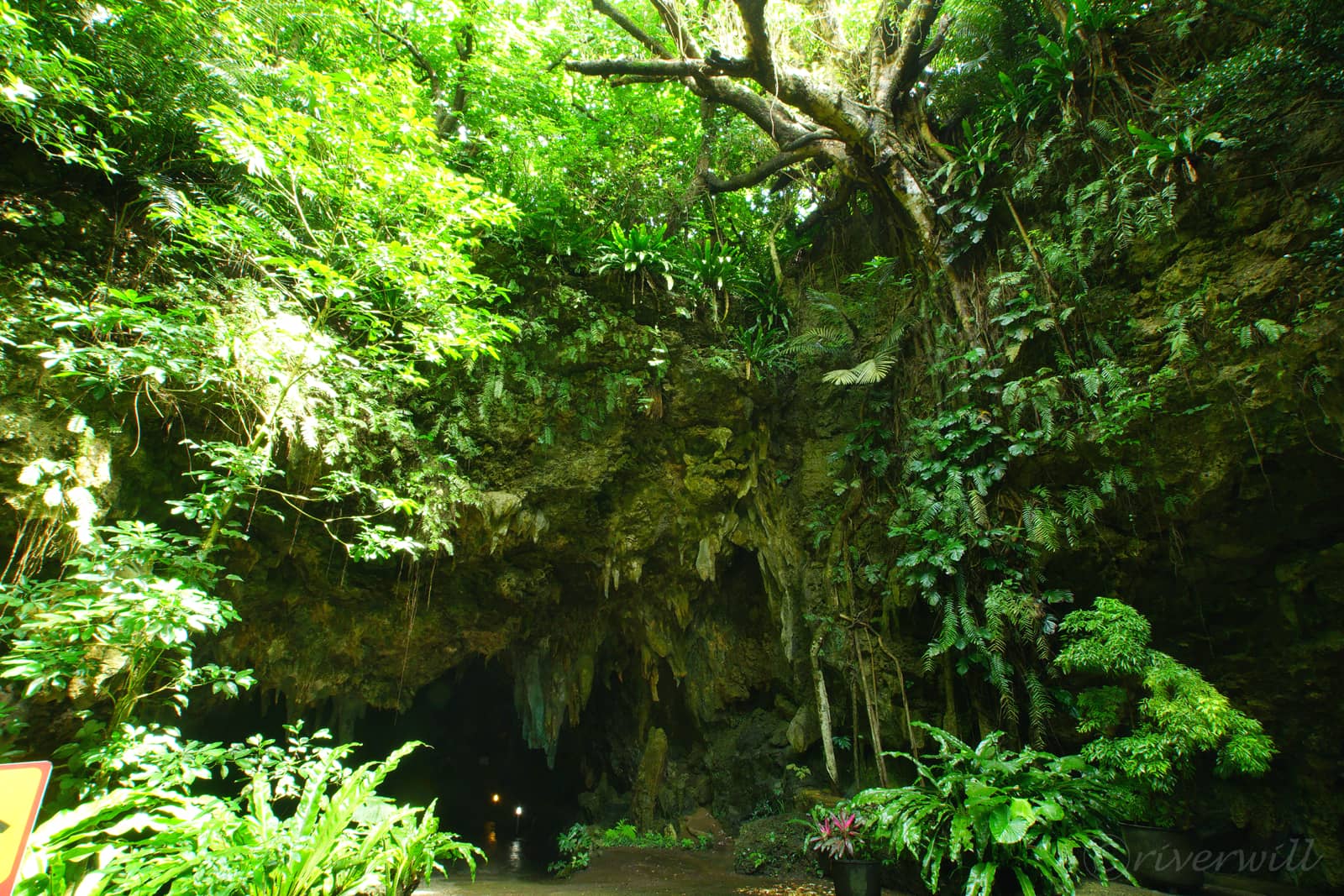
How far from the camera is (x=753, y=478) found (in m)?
6.96

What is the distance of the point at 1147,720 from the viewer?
3674 mm

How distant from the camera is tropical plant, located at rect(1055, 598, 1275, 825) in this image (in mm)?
3262

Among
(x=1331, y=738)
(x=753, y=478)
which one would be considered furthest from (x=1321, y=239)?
(x=753, y=478)

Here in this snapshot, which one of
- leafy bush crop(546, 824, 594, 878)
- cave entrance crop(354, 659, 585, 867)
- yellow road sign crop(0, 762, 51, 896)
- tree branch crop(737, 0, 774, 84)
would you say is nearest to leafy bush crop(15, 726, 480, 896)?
yellow road sign crop(0, 762, 51, 896)

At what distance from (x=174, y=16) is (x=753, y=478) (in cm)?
637

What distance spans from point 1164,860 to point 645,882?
164 inches

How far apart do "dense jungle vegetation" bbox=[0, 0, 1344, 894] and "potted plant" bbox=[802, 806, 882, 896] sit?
0.96ft

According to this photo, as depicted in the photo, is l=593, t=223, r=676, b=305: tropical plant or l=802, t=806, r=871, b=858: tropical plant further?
l=593, t=223, r=676, b=305: tropical plant

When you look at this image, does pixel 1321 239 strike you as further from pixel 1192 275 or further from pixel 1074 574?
pixel 1074 574

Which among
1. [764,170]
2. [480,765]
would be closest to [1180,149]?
[764,170]

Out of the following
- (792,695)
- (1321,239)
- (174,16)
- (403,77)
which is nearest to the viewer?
(1321,239)

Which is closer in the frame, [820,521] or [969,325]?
[969,325]

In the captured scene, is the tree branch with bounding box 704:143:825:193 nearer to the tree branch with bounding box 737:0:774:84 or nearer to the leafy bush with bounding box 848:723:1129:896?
the tree branch with bounding box 737:0:774:84

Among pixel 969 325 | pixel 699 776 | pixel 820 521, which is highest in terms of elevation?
pixel 969 325
